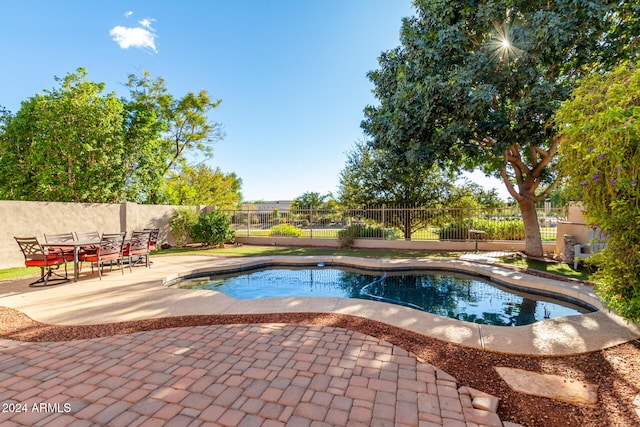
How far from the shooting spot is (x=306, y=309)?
445 cm

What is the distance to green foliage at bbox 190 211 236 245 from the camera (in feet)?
44.0

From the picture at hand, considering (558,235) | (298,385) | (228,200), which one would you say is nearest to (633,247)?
(298,385)

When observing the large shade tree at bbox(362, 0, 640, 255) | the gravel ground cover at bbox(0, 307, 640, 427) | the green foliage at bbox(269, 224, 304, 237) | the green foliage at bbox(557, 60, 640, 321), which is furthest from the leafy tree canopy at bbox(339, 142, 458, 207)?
the gravel ground cover at bbox(0, 307, 640, 427)

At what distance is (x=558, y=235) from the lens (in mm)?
9773

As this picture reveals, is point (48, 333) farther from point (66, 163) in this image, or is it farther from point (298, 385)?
point (66, 163)

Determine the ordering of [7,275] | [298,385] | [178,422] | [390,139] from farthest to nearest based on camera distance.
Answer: [390,139], [7,275], [298,385], [178,422]

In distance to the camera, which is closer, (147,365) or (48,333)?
(147,365)

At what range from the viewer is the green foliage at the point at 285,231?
1468cm

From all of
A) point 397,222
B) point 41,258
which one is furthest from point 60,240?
point 397,222

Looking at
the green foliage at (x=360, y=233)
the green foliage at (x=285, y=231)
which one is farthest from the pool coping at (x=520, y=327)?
the green foliage at (x=285, y=231)

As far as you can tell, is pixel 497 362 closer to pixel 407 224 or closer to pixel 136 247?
pixel 136 247

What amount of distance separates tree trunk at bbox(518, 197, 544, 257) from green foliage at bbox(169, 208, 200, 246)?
13942 mm

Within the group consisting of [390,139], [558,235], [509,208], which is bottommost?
[558,235]

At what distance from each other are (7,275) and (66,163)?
6.99m
